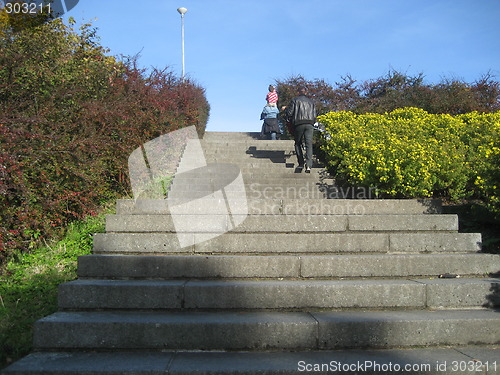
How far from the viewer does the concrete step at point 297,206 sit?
490 cm

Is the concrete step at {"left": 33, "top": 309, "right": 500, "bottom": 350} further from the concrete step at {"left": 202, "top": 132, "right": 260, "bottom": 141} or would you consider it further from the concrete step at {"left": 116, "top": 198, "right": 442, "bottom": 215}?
the concrete step at {"left": 202, "top": 132, "right": 260, "bottom": 141}

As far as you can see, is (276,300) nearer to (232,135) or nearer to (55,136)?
(55,136)

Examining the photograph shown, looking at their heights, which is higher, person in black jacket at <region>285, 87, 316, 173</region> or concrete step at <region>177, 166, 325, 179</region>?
person in black jacket at <region>285, 87, 316, 173</region>

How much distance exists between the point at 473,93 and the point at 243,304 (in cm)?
1195

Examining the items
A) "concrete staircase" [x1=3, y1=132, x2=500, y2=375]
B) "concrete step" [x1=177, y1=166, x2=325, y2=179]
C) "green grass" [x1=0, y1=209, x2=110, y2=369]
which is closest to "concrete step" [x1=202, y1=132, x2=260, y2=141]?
"concrete step" [x1=177, y1=166, x2=325, y2=179]

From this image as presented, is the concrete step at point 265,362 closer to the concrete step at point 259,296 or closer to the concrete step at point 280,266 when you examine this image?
the concrete step at point 259,296

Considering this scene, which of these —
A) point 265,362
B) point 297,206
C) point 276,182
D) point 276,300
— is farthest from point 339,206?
point 265,362

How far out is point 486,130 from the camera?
7254 millimetres

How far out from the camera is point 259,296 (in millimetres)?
3561

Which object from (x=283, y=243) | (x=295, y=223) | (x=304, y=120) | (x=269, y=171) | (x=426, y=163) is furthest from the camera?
(x=269, y=171)

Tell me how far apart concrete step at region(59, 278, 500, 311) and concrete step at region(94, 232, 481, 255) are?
0.71 metres

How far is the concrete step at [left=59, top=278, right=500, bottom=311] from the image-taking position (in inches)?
139

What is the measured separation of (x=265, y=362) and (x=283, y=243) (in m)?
1.57

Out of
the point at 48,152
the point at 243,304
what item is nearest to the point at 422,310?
the point at 243,304
